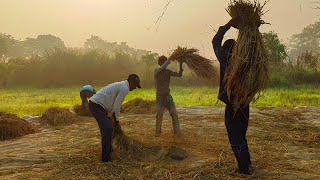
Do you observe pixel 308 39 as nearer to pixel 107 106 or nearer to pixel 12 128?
pixel 12 128

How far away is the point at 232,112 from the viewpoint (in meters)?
4.86

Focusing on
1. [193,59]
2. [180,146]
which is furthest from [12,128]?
[193,59]

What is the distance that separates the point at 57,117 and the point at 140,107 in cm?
305

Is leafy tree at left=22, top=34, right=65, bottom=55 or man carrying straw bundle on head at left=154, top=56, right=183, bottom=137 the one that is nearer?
A: man carrying straw bundle on head at left=154, top=56, right=183, bottom=137

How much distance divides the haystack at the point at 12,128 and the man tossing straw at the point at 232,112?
542 cm

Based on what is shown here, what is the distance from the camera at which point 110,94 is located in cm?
579

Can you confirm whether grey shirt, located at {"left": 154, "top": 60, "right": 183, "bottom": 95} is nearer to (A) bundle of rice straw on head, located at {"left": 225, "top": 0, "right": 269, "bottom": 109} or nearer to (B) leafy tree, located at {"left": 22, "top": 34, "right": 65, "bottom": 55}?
(A) bundle of rice straw on head, located at {"left": 225, "top": 0, "right": 269, "bottom": 109}

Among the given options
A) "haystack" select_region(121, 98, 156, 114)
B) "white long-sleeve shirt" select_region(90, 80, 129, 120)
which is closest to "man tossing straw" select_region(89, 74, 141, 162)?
"white long-sleeve shirt" select_region(90, 80, 129, 120)

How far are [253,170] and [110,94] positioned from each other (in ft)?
7.31

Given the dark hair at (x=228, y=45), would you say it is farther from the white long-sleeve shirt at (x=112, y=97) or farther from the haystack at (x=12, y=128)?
the haystack at (x=12, y=128)

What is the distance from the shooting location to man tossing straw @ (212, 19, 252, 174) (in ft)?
15.8

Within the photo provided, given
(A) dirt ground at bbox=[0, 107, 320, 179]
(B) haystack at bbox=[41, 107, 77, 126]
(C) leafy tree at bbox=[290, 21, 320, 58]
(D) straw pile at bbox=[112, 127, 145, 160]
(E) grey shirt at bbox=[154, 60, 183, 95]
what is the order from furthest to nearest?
1. (C) leafy tree at bbox=[290, 21, 320, 58]
2. (B) haystack at bbox=[41, 107, 77, 126]
3. (E) grey shirt at bbox=[154, 60, 183, 95]
4. (D) straw pile at bbox=[112, 127, 145, 160]
5. (A) dirt ground at bbox=[0, 107, 320, 179]

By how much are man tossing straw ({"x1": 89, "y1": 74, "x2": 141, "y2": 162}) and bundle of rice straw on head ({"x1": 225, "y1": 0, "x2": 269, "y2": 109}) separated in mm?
1651

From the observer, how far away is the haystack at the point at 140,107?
1250 centimetres
